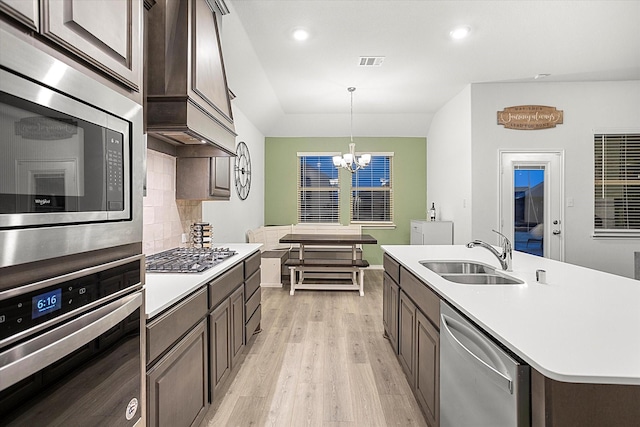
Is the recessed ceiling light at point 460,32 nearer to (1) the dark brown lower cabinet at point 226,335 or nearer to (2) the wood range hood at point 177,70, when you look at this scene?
(2) the wood range hood at point 177,70

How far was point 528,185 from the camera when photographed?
505 centimetres

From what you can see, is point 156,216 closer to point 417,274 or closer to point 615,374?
point 417,274

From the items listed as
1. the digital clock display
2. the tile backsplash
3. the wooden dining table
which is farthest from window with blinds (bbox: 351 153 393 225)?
the digital clock display

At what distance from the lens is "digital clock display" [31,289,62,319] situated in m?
0.72

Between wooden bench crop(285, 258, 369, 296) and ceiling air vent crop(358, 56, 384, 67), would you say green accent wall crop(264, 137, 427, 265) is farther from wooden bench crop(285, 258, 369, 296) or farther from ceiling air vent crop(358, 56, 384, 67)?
ceiling air vent crop(358, 56, 384, 67)

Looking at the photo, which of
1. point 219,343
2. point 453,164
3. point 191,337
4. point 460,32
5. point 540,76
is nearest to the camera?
point 191,337

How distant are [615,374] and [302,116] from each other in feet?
21.1

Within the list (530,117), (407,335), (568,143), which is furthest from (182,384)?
(568,143)

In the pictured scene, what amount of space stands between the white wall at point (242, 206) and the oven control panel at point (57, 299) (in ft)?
9.26

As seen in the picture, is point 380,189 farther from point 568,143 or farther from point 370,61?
point 370,61

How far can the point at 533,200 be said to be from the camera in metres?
5.06

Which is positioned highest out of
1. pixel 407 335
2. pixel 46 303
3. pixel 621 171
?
pixel 621 171

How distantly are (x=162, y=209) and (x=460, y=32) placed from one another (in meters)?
3.28

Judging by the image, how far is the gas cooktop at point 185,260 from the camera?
210 cm
